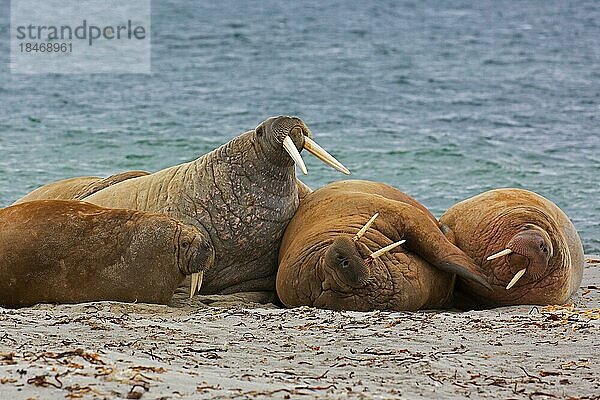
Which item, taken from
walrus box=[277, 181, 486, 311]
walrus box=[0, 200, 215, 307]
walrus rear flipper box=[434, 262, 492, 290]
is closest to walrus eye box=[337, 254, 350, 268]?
walrus box=[277, 181, 486, 311]

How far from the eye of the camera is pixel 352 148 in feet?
54.5

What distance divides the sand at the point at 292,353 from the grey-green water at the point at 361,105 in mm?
5353

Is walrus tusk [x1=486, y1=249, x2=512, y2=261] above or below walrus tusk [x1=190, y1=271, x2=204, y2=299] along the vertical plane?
above

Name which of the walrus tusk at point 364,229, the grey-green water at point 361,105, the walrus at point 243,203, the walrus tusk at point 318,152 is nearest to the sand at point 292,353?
the walrus tusk at point 364,229

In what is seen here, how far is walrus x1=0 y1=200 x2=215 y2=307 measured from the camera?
6066mm

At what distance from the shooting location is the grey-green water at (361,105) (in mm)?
14906

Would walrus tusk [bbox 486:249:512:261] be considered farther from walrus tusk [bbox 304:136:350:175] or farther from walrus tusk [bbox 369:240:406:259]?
walrus tusk [bbox 304:136:350:175]

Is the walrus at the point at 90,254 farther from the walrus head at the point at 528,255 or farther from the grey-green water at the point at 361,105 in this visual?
the grey-green water at the point at 361,105

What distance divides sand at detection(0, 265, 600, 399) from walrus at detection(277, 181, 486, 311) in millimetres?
268

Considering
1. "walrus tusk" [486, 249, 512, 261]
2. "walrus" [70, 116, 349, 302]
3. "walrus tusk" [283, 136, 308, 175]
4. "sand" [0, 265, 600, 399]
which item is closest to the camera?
"sand" [0, 265, 600, 399]

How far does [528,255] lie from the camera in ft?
21.0

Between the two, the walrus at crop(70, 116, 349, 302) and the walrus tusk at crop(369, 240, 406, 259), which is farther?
the walrus at crop(70, 116, 349, 302)

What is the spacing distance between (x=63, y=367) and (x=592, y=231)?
817 cm

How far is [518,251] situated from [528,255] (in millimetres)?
62
